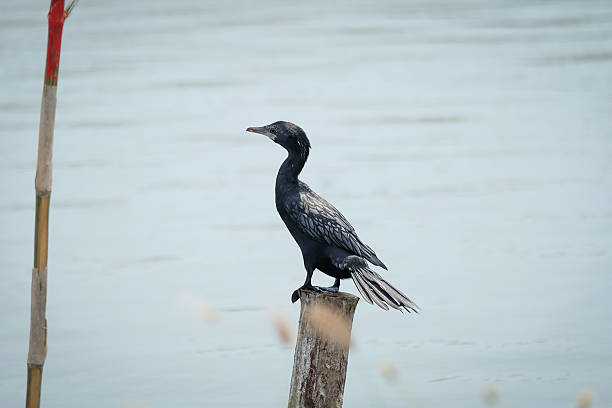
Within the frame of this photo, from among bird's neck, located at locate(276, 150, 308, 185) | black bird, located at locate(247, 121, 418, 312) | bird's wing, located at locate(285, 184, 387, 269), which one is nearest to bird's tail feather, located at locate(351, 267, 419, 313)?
black bird, located at locate(247, 121, 418, 312)

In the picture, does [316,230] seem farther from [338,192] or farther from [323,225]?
[338,192]

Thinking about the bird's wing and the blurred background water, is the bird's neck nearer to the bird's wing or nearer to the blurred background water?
the bird's wing

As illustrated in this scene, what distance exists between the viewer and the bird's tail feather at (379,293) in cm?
498

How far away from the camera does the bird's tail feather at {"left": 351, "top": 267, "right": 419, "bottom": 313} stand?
4.98 m

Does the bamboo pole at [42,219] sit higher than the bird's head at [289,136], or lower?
lower

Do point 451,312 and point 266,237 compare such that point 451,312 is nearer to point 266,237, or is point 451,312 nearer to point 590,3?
point 266,237

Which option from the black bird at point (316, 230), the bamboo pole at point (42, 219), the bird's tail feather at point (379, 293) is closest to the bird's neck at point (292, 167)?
the black bird at point (316, 230)

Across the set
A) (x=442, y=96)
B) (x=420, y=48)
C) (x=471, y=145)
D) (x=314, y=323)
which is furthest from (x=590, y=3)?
(x=314, y=323)

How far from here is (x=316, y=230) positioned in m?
5.28

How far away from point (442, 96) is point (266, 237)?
8353 millimetres

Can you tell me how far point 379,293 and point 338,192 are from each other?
8074mm

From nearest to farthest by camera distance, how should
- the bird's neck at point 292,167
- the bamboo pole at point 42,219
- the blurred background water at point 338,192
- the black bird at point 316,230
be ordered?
the bamboo pole at point 42,219 < the black bird at point 316,230 < the bird's neck at point 292,167 < the blurred background water at point 338,192

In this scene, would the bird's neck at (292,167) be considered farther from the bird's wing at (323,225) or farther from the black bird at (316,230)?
the bird's wing at (323,225)

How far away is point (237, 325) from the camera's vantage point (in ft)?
29.8
